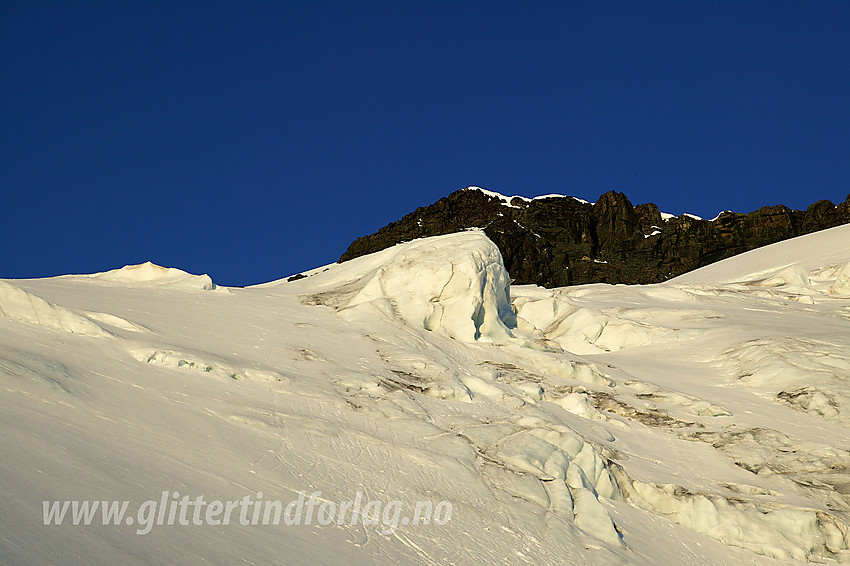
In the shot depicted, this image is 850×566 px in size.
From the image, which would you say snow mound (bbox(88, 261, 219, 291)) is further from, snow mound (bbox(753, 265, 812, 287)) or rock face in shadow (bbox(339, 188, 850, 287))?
rock face in shadow (bbox(339, 188, 850, 287))

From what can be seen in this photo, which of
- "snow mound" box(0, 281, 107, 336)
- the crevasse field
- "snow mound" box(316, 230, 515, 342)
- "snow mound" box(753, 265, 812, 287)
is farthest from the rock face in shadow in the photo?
"snow mound" box(0, 281, 107, 336)

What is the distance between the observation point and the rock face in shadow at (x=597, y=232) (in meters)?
80.2

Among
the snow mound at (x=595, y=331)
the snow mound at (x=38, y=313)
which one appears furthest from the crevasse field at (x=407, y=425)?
the snow mound at (x=595, y=331)

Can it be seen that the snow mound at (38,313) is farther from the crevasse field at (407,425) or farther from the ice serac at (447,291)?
the ice serac at (447,291)

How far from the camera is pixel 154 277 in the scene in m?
19.0

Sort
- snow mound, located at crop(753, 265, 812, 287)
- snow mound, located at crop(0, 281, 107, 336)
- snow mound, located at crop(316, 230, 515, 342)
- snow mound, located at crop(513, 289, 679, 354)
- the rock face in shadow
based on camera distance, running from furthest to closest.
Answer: the rock face in shadow → snow mound, located at crop(753, 265, 812, 287) → snow mound, located at crop(513, 289, 679, 354) → snow mound, located at crop(316, 230, 515, 342) → snow mound, located at crop(0, 281, 107, 336)

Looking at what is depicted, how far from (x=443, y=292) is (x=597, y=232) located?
72515 mm

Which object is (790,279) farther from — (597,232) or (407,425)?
(597,232)

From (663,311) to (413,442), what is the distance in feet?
59.0

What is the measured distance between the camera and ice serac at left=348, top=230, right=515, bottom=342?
17.6 metres

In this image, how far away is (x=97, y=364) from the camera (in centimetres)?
951

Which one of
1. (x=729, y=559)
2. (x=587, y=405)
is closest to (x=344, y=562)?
(x=729, y=559)

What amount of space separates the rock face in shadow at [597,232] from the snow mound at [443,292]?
5963 centimetres

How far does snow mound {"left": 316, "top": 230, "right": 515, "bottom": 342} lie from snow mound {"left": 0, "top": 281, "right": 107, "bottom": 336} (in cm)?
753
